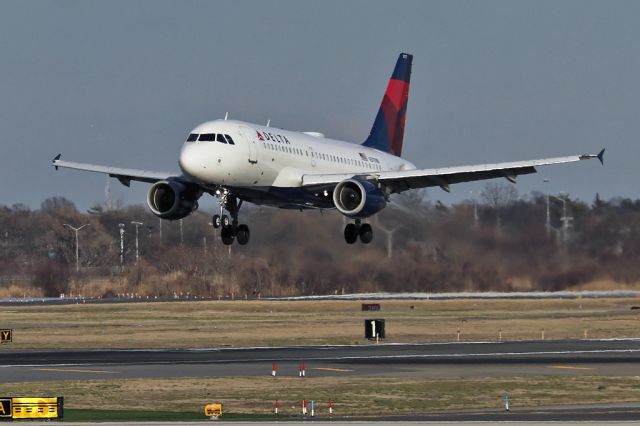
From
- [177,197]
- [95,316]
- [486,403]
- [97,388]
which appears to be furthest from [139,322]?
[486,403]

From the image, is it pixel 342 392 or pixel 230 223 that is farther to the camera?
pixel 230 223

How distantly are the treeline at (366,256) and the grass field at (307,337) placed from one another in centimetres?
311

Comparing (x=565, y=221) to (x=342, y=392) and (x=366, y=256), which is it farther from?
(x=342, y=392)

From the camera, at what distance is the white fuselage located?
213 feet

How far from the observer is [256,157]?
66688 millimetres

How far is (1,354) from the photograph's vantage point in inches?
3157

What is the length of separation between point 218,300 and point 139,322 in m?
30.7

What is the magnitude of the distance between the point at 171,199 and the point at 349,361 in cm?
1252

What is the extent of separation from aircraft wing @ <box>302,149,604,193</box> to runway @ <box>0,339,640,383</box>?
9322 mm

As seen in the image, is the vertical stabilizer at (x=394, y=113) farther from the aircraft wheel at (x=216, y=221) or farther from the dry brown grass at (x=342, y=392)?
Answer: the dry brown grass at (x=342, y=392)

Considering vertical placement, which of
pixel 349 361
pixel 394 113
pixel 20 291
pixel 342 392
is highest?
pixel 394 113

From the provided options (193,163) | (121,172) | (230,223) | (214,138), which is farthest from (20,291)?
(193,163)

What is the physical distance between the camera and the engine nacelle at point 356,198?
70.4 metres

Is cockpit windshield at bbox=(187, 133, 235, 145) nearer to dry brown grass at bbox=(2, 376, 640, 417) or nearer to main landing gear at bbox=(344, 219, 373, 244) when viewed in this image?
dry brown grass at bbox=(2, 376, 640, 417)
